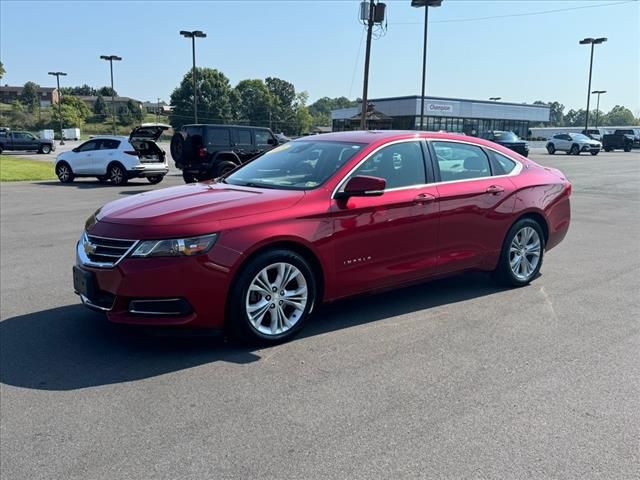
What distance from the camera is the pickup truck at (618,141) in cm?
5047

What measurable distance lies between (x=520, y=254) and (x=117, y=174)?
1583cm

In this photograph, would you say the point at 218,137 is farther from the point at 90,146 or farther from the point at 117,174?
the point at 90,146

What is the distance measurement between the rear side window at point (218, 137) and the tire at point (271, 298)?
1310 cm

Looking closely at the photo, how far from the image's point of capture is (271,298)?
4434 mm

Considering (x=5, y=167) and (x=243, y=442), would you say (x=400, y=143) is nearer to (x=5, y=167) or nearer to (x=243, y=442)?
(x=243, y=442)

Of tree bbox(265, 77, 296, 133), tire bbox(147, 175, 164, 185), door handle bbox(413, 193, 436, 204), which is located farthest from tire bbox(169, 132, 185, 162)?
tree bbox(265, 77, 296, 133)

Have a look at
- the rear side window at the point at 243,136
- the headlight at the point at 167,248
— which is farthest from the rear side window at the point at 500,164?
the rear side window at the point at 243,136

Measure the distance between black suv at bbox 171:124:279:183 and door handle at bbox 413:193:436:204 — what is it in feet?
38.1

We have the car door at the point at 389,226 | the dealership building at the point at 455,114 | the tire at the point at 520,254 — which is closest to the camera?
the car door at the point at 389,226

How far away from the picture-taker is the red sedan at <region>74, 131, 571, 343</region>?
4.10m

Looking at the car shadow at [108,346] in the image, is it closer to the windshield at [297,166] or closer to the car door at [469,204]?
the car door at [469,204]

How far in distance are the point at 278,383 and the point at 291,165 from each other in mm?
2194

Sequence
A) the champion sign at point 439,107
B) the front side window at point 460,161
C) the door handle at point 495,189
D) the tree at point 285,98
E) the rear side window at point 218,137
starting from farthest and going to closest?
the tree at point 285,98
the champion sign at point 439,107
the rear side window at point 218,137
the door handle at point 495,189
the front side window at point 460,161

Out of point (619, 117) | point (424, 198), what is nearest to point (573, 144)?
point (424, 198)
